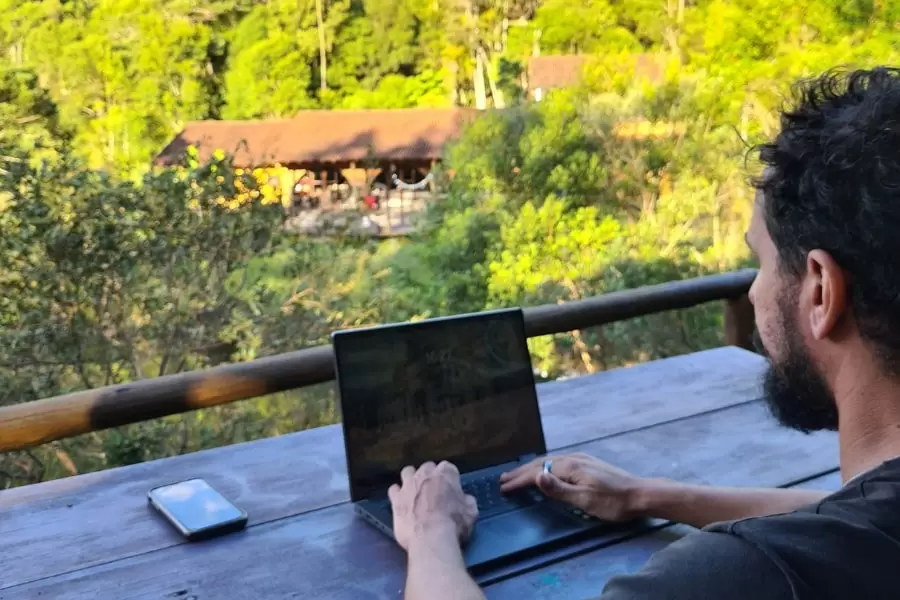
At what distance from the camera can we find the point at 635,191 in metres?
8.40

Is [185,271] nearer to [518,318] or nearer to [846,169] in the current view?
[518,318]

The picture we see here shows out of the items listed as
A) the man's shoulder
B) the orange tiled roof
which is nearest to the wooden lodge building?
the orange tiled roof

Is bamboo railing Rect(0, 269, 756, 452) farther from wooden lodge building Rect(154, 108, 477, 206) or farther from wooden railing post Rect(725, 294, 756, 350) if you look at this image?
wooden lodge building Rect(154, 108, 477, 206)

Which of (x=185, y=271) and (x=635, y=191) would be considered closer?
(x=185, y=271)

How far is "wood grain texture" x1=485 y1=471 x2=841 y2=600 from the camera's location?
867 millimetres

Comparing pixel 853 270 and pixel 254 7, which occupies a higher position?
pixel 254 7

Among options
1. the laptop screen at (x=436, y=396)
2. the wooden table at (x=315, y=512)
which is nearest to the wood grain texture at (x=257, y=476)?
the wooden table at (x=315, y=512)

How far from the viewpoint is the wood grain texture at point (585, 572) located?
2.84 feet

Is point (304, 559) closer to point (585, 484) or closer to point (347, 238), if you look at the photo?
point (585, 484)

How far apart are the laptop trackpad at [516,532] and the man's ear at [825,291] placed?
15.2 inches

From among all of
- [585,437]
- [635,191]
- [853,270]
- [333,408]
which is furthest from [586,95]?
[853,270]

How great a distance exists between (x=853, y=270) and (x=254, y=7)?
1199 centimetres

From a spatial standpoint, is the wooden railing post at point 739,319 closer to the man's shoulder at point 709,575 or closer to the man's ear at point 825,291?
the man's ear at point 825,291

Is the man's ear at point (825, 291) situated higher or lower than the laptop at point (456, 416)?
higher
